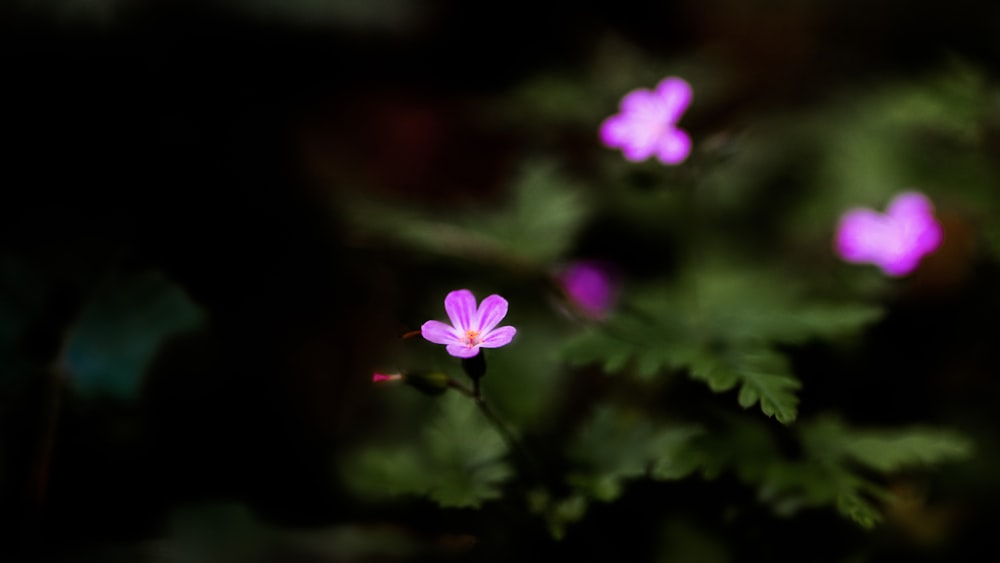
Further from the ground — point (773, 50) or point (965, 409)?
point (773, 50)

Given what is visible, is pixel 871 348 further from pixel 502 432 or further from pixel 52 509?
pixel 52 509

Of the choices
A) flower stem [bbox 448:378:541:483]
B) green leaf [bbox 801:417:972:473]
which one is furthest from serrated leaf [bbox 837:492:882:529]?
flower stem [bbox 448:378:541:483]

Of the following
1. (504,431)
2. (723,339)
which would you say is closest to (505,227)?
(723,339)

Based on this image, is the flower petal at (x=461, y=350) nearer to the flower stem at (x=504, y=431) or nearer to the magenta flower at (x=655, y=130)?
the flower stem at (x=504, y=431)

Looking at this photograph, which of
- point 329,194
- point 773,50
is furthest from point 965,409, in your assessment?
point 773,50

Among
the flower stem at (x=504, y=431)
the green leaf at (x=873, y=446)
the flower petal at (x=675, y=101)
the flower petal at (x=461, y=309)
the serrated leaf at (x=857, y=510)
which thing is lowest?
the serrated leaf at (x=857, y=510)

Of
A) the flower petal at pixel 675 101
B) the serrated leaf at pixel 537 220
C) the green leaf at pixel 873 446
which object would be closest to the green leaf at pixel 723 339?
the green leaf at pixel 873 446

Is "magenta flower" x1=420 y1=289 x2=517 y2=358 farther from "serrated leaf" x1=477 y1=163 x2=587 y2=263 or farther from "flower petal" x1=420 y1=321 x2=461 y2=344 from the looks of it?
"serrated leaf" x1=477 y1=163 x2=587 y2=263

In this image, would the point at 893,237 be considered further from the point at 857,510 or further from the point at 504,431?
the point at 504,431
